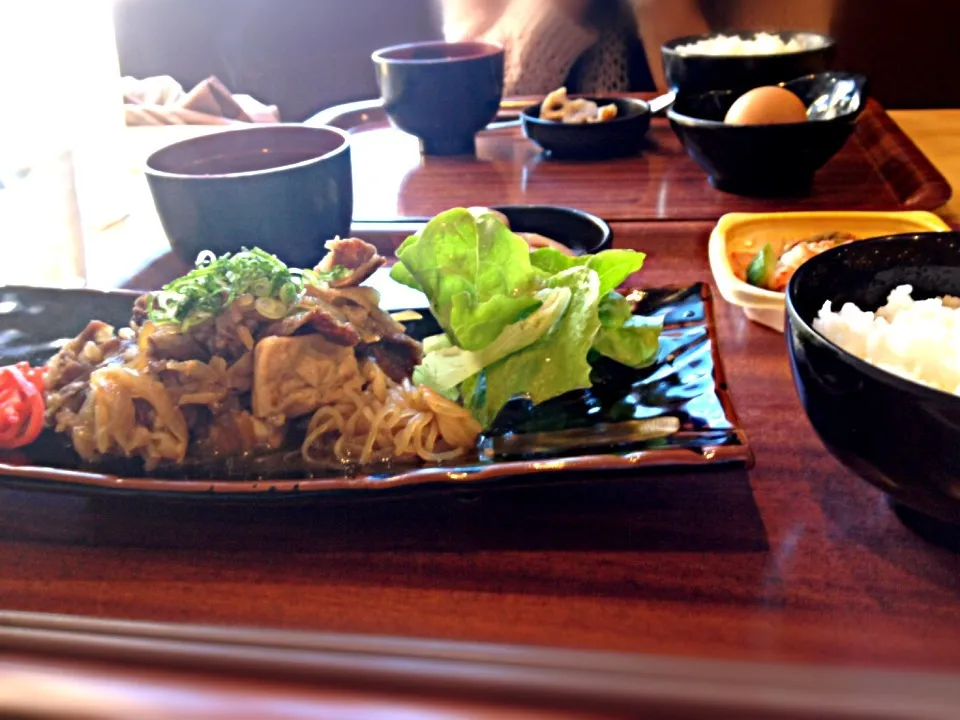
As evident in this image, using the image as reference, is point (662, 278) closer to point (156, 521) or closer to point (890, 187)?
point (890, 187)

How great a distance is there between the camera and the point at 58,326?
1.14m

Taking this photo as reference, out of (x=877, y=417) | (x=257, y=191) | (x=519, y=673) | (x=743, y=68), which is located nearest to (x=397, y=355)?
(x=257, y=191)

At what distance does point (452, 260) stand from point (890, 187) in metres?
1.13

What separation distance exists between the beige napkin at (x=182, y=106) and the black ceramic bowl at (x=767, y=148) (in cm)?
218

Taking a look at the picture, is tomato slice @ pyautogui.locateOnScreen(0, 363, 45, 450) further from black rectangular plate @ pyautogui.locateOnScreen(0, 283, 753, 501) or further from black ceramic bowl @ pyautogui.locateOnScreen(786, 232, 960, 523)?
black ceramic bowl @ pyautogui.locateOnScreen(786, 232, 960, 523)

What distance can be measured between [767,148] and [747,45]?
965mm

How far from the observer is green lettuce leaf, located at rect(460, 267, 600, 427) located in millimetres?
911

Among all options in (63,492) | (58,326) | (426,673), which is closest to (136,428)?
(63,492)

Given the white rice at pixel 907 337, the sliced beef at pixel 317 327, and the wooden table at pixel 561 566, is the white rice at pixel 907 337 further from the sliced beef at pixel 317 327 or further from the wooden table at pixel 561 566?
the sliced beef at pixel 317 327

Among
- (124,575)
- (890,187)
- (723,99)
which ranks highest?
(723,99)

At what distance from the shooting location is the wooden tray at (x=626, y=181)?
1632mm

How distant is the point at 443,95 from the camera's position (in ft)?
6.66

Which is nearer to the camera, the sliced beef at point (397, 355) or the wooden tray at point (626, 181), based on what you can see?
the sliced beef at point (397, 355)

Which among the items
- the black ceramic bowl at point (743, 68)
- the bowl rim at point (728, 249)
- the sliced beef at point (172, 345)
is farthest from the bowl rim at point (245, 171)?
the black ceramic bowl at point (743, 68)
